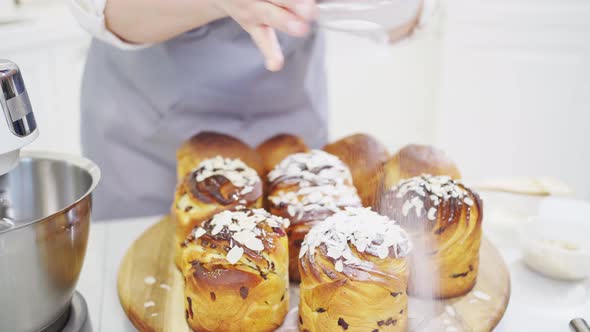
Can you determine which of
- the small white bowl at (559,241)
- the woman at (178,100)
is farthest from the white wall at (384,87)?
the small white bowl at (559,241)

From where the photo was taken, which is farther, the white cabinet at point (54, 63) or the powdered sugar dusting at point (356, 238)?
the white cabinet at point (54, 63)

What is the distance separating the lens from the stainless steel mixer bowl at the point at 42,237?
0.69 m

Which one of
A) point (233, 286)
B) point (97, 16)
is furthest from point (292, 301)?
point (97, 16)

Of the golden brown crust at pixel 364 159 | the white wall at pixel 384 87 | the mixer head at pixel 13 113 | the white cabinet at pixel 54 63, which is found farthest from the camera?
the white wall at pixel 384 87

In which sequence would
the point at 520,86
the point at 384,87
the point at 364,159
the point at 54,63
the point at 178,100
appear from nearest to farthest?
1. the point at 364,159
2. the point at 178,100
3. the point at 54,63
4. the point at 520,86
5. the point at 384,87

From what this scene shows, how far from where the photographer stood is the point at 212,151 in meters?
1.13

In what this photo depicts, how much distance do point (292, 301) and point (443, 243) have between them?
25cm

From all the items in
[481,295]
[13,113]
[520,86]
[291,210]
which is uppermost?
[13,113]

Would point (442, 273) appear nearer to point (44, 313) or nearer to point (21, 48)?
point (44, 313)

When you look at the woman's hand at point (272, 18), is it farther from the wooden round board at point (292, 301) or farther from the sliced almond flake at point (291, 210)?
the wooden round board at point (292, 301)

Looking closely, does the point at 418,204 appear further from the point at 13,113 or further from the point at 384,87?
the point at 384,87

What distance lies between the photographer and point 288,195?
0.97 metres

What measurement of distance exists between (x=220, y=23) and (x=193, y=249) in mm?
663

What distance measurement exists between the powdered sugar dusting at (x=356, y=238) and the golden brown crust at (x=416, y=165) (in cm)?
22
